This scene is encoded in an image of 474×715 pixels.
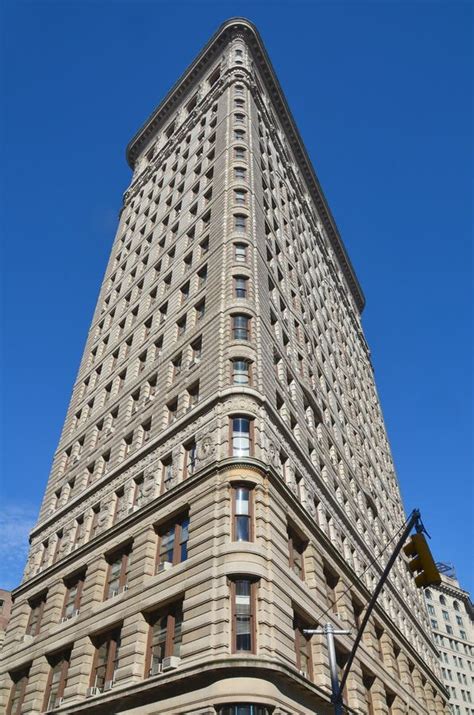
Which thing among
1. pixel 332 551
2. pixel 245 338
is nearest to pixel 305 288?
pixel 245 338

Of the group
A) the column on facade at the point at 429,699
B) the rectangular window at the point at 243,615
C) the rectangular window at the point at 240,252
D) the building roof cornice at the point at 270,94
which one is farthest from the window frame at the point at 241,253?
the building roof cornice at the point at 270,94

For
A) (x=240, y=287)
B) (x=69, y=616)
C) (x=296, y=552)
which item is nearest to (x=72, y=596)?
(x=69, y=616)

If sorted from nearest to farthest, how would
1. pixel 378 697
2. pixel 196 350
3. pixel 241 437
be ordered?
pixel 241 437
pixel 378 697
pixel 196 350

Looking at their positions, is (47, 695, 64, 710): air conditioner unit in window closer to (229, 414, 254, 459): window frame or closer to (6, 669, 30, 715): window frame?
(6, 669, 30, 715): window frame

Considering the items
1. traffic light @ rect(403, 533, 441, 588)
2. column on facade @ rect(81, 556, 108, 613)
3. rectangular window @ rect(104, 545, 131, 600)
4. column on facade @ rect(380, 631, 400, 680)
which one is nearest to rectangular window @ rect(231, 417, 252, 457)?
rectangular window @ rect(104, 545, 131, 600)

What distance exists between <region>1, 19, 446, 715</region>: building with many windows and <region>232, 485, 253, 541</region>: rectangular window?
84 millimetres

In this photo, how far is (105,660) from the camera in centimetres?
2447

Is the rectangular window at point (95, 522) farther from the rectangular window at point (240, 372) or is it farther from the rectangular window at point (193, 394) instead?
the rectangular window at point (240, 372)

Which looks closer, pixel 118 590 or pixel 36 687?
pixel 118 590

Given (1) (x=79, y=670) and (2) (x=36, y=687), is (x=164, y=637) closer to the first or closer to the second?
(1) (x=79, y=670)

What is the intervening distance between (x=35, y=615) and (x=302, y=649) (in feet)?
56.9

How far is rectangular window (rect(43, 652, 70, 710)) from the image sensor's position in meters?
25.9

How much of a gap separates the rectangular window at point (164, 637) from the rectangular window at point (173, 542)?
189 cm

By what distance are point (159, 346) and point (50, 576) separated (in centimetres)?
1547
